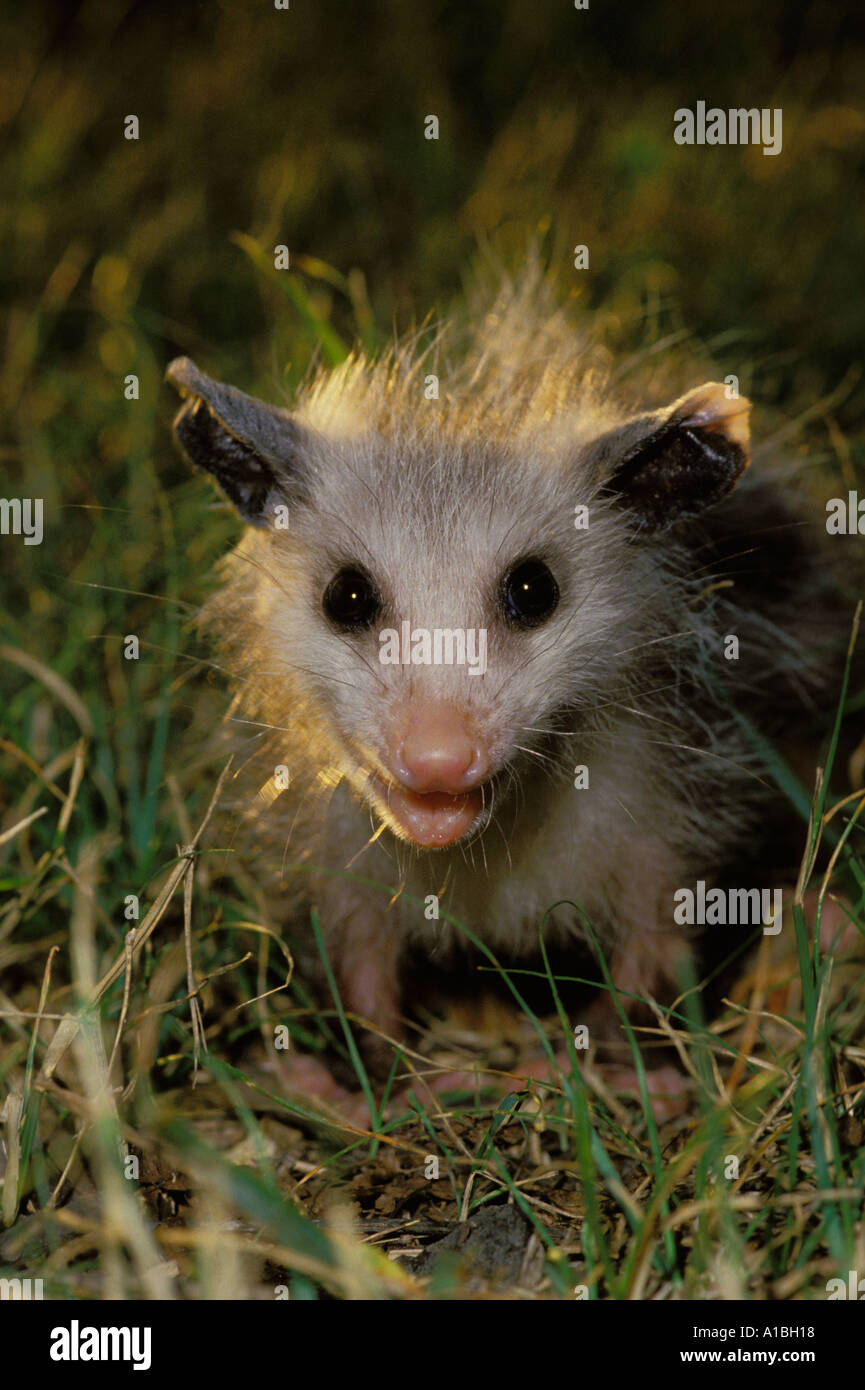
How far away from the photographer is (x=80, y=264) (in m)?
5.84

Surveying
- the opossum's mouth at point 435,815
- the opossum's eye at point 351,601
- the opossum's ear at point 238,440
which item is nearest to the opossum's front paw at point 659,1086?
the opossum's mouth at point 435,815

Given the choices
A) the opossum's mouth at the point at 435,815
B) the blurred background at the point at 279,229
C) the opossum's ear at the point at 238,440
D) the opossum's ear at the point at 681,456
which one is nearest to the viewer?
the opossum's mouth at the point at 435,815

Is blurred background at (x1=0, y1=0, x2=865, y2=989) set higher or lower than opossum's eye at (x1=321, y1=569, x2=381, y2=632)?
higher

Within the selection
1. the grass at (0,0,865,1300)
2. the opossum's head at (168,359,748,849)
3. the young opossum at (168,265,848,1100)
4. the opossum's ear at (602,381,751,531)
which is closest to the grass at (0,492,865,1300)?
the grass at (0,0,865,1300)

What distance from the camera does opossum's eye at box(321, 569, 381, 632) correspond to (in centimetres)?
288

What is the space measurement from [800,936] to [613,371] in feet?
6.15

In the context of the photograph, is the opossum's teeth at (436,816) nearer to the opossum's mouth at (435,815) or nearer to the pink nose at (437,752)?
the opossum's mouth at (435,815)

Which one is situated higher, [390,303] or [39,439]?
[390,303]

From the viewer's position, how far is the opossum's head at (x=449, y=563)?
8.83ft

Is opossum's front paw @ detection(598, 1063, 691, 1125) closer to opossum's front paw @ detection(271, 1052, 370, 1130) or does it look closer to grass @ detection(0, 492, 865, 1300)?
grass @ detection(0, 492, 865, 1300)

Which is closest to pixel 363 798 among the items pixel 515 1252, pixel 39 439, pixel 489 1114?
pixel 489 1114

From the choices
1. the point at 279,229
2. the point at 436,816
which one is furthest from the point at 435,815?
the point at 279,229

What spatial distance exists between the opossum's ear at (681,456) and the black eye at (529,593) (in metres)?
0.27
